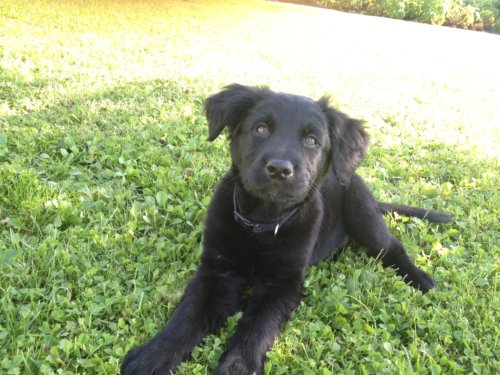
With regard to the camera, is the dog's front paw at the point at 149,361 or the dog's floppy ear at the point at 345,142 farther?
the dog's floppy ear at the point at 345,142

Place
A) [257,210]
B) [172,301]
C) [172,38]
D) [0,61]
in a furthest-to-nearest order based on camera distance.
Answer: [172,38] < [0,61] < [257,210] < [172,301]

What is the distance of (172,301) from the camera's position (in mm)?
2408

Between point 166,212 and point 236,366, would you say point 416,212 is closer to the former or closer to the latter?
point 166,212

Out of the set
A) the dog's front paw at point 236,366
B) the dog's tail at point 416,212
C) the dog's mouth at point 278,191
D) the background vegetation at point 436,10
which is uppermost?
the dog's mouth at point 278,191

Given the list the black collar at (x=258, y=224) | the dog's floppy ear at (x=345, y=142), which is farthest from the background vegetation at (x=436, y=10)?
the black collar at (x=258, y=224)

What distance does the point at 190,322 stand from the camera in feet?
7.14

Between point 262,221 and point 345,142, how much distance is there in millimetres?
661

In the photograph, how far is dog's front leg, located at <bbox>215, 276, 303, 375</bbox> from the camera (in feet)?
6.75

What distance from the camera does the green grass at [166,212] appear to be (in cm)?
220

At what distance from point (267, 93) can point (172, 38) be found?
6.74m

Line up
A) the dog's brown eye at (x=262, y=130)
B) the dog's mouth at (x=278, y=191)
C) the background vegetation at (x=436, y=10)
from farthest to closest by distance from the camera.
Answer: the background vegetation at (x=436, y=10)
the dog's brown eye at (x=262, y=130)
the dog's mouth at (x=278, y=191)

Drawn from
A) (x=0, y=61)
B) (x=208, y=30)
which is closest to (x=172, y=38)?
(x=208, y=30)

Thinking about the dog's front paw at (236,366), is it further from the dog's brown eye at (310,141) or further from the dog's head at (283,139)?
the dog's brown eye at (310,141)

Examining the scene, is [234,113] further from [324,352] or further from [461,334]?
[461,334]
